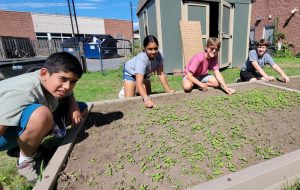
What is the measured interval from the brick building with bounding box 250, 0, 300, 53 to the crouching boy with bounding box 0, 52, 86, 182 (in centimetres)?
1596

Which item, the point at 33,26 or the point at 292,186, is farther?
the point at 33,26

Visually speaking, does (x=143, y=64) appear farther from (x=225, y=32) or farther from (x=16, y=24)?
(x=16, y=24)

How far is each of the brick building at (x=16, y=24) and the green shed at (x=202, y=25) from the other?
20633 mm

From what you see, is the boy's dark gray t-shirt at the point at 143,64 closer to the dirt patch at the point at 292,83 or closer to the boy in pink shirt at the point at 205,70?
the boy in pink shirt at the point at 205,70

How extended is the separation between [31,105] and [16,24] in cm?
2707

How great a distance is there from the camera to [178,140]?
2.23 m

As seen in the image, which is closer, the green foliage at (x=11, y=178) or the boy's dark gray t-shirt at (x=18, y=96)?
the boy's dark gray t-shirt at (x=18, y=96)

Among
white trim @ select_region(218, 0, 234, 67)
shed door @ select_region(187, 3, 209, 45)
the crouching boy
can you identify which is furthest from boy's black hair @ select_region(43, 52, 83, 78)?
white trim @ select_region(218, 0, 234, 67)

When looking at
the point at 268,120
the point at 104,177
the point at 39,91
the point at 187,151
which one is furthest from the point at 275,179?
the point at 39,91

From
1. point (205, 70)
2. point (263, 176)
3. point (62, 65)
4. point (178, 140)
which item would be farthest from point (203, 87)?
point (62, 65)

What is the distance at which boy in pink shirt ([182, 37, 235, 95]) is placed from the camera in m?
3.63

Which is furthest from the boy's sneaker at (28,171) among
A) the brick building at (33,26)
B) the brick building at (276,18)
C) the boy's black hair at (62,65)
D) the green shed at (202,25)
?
the brick building at (33,26)

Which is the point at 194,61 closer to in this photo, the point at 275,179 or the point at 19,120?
the point at 275,179

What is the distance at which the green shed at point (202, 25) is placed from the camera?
278 inches
